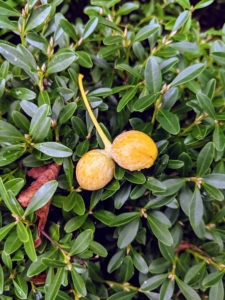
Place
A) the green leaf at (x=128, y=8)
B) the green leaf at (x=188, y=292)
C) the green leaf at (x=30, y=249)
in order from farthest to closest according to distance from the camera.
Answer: the green leaf at (x=128, y=8) < the green leaf at (x=188, y=292) < the green leaf at (x=30, y=249)

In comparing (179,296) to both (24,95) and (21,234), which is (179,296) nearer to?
(21,234)

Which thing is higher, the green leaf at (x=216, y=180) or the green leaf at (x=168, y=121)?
the green leaf at (x=168, y=121)

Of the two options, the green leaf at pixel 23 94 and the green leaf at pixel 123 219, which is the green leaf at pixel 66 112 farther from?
the green leaf at pixel 123 219

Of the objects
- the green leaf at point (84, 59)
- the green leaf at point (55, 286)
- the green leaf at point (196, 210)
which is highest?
the green leaf at point (84, 59)

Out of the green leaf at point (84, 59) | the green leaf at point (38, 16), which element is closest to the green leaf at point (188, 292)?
the green leaf at point (84, 59)

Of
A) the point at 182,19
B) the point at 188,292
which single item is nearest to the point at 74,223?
the point at 188,292

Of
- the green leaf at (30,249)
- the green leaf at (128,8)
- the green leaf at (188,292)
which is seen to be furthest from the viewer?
the green leaf at (128,8)

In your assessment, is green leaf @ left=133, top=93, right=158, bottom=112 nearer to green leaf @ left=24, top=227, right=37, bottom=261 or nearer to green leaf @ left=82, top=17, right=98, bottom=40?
green leaf @ left=82, top=17, right=98, bottom=40
